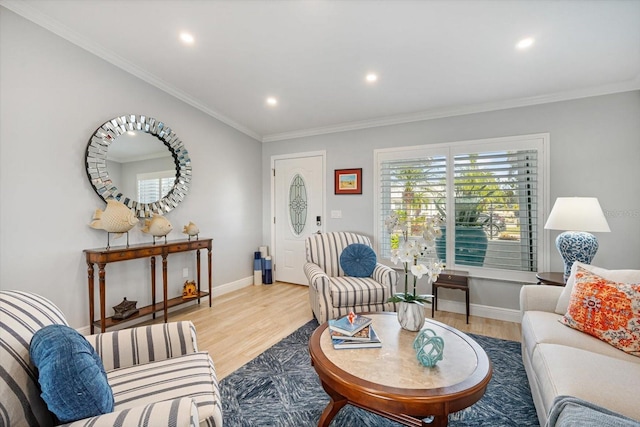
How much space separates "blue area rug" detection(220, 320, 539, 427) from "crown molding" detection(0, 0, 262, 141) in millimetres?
2979

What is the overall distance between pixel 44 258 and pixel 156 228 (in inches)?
32.9

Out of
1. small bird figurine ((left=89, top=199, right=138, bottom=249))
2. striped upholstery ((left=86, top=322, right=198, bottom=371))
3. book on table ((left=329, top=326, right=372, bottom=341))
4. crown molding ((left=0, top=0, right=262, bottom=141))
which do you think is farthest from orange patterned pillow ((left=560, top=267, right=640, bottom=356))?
crown molding ((left=0, top=0, right=262, bottom=141))

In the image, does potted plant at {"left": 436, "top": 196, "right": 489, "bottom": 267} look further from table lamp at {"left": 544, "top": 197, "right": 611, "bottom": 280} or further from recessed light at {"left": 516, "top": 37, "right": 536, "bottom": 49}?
recessed light at {"left": 516, "top": 37, "right": 536, "bottom": 49}

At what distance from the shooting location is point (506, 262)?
3.10m

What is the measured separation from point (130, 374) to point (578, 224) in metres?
3.24

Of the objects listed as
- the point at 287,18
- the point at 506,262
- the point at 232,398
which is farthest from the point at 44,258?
the point at 506,262

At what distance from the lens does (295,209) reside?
451 cm

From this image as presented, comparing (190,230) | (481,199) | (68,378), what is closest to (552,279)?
(481,199)

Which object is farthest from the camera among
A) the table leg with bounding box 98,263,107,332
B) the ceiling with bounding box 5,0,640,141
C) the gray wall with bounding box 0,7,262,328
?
the table leg with bounding box 98,263,107,332

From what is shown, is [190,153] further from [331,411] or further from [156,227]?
[331,411]

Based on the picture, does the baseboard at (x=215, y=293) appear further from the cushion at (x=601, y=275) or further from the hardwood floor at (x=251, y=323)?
the cushion at (x=601, y=275)

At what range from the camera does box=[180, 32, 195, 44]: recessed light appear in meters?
2.19

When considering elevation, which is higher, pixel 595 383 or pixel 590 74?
pixel 590 74

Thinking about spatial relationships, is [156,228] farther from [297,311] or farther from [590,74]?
[590,74]
